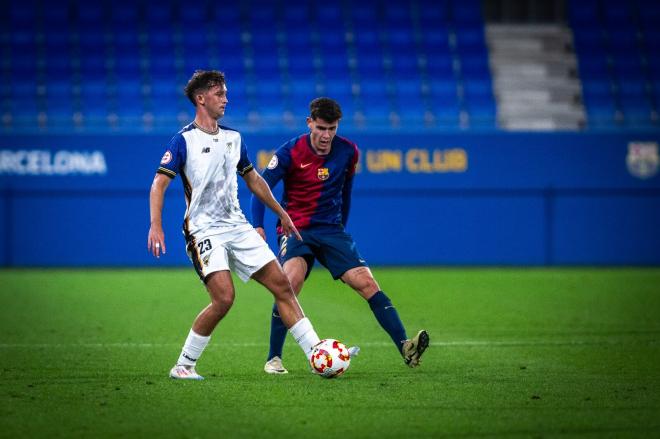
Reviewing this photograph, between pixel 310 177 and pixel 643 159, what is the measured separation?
1383 cm

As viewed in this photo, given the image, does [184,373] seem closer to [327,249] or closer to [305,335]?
[305,335]

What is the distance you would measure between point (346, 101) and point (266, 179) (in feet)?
46.4

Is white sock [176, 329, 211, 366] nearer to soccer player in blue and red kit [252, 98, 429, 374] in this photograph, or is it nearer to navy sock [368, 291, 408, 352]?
soccer player in blue and red kit [252, 98, 429, 374]

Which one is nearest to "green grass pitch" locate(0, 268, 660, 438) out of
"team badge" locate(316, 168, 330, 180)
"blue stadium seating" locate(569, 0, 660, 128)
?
"team badge" locate(316, 168, 330, 180)

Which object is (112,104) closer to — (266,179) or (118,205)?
(118,205)

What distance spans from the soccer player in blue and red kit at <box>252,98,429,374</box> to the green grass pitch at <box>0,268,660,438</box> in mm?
459

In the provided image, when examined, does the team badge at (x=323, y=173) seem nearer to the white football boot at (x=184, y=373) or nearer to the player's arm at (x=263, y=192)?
the player's arm at (x=263, y=192)

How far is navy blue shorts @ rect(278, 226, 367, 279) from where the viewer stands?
7.83m

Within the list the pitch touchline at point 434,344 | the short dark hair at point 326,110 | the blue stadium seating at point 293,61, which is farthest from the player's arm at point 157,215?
the blue stadium seating at point 293,61

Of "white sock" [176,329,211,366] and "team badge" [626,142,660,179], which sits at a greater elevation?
"team badge" [626,142,660,179]

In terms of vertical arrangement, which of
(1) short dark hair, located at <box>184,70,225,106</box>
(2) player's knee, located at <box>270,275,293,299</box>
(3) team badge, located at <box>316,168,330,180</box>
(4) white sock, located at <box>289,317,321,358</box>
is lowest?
(4) white sock, located at <box>289,317,321,358</box>

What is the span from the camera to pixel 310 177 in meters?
8.00

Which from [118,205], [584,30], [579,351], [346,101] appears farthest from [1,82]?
[579,351]

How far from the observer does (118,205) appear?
1984 cm
